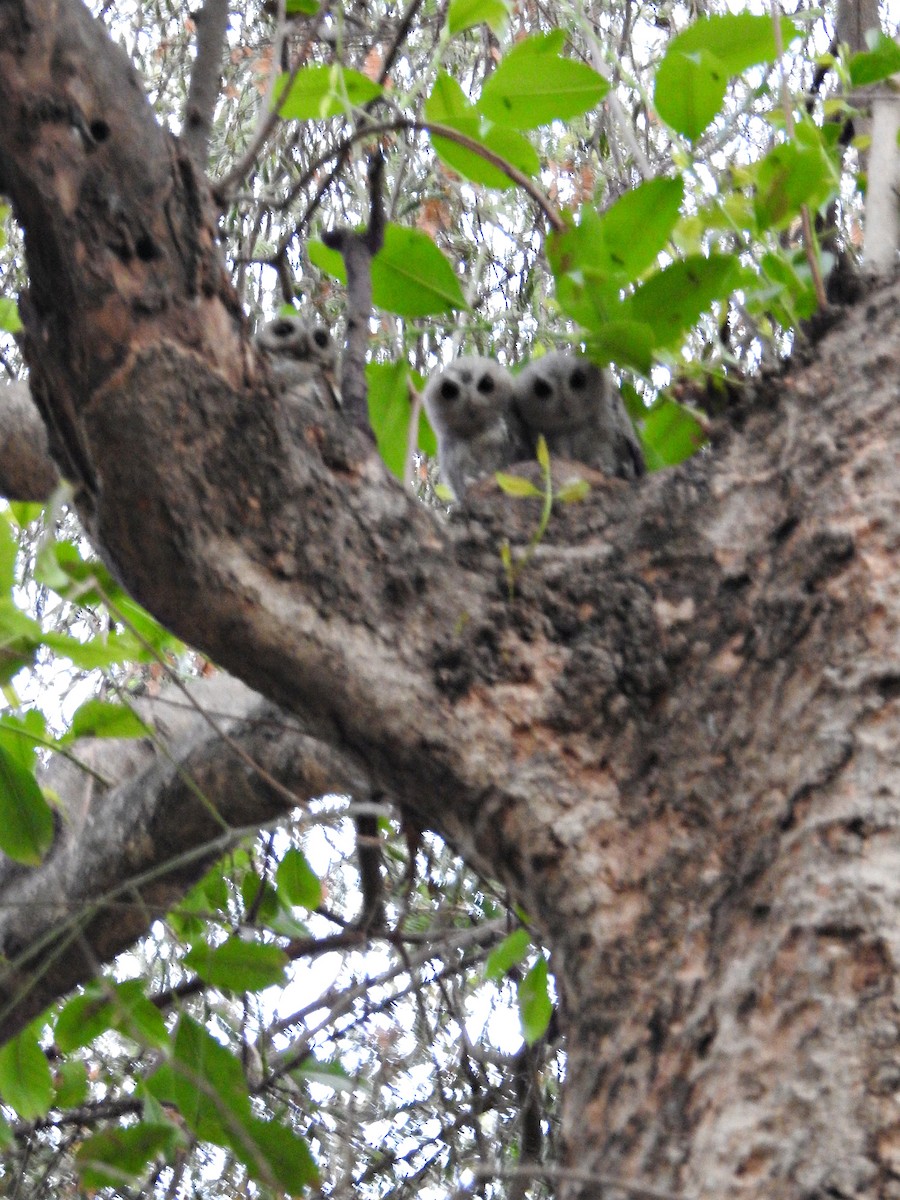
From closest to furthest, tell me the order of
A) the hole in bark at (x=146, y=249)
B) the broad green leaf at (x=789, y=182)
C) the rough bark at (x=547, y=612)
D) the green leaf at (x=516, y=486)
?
the rough bark at (x=547, y=612)
the hole in bark at (x=146, y=249)
the green leaf at (x=516, y=486)
the broad green leaf at (x=789, y=182)

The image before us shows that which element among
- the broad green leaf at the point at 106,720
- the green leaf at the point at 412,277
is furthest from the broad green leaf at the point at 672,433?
the broad green leaf at the point at 106,720

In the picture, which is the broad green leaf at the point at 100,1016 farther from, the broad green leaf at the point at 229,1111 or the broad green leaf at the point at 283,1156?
the broad green leaf at the point at 283,1156

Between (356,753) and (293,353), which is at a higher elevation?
(293,353)

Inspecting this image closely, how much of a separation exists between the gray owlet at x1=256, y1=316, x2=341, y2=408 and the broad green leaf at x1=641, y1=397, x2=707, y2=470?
1.14 feet

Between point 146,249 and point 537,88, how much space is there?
538mm

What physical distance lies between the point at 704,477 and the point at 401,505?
0.28m

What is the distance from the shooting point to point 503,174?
1441 millimetres

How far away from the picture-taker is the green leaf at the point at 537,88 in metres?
1.34

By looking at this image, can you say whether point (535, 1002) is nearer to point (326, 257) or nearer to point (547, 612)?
point (547, 612)

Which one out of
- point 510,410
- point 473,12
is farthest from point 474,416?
point 473,12

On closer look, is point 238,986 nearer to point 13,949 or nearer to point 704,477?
point 13,949

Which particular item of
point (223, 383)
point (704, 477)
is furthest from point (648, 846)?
point (223, 383)

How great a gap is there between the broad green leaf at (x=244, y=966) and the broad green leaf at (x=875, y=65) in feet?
3.98

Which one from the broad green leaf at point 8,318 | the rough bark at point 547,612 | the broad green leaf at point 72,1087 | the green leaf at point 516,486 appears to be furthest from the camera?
the broad green leaf at point 8,318
